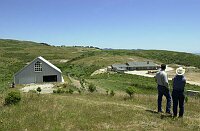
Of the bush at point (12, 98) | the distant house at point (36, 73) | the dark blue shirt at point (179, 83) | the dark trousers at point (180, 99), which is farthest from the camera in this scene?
the distant house at point (36, 73)

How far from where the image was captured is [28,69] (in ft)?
175

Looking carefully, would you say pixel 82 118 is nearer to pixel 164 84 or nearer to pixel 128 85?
pixel 164 84

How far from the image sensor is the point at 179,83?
13734 millimetres

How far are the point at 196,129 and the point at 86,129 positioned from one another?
4.44 metres

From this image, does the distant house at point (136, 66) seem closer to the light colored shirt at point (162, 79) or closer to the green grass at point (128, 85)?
the green grass at point (128, 85)

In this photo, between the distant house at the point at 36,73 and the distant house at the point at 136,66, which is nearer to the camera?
the distant house at the point at 36,73

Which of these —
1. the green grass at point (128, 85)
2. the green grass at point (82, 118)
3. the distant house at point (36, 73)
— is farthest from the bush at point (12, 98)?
the distant house at point (36, 73)

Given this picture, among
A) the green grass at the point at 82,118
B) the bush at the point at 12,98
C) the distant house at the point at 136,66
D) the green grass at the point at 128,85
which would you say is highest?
the bush at the point at 12,98

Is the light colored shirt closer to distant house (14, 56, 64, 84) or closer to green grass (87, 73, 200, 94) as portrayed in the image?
green grass (87, 73, 200, 94)

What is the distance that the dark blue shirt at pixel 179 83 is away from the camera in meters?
13.7

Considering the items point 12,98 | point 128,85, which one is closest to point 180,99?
point 12,98

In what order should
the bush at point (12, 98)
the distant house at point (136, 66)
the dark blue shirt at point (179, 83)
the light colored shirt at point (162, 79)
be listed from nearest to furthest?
the dark blue shirt at point (179, 83)
the light colored shirt at point (162, 79)
the bush at point (12, 98)
the distant house at point (136, 66)

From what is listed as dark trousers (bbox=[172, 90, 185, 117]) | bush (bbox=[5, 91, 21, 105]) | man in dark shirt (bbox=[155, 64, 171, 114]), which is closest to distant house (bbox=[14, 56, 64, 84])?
bush (bbox=[5, 91, 21, 105])

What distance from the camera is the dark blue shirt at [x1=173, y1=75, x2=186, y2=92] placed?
13.7m
